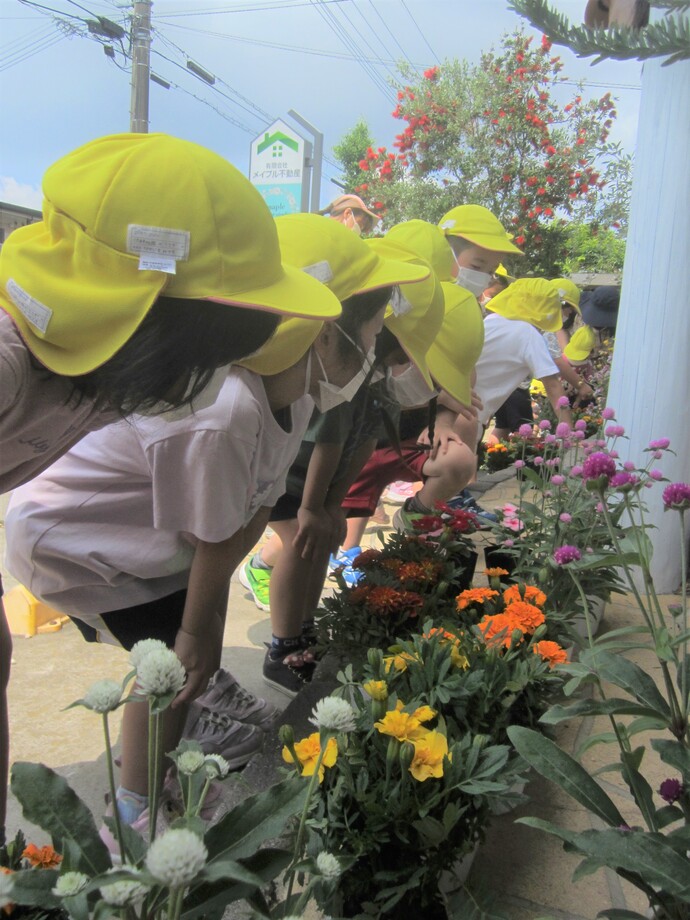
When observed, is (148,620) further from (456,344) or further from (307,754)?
(456,344)

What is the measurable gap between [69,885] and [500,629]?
4.41 feet

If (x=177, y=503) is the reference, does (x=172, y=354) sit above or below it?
above

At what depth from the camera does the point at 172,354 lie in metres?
1.20

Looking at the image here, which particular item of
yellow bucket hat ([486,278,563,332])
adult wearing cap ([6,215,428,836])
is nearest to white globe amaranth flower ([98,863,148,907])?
adult wearing cap ([6,215,428,836])

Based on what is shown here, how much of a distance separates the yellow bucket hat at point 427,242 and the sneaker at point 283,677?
144 cm

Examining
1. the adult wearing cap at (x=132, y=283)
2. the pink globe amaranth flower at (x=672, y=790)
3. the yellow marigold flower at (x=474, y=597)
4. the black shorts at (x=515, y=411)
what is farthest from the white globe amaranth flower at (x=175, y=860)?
the black shorts at (x=515, y=411)

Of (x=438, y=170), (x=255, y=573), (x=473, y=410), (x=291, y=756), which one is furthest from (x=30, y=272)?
(x=438, y=170)

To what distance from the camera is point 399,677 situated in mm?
1602

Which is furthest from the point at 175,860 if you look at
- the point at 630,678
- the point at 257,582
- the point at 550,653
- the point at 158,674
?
the point at 257,582

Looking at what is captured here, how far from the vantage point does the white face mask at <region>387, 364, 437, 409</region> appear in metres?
2.41

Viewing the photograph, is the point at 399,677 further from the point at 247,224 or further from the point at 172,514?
the point at 247,224

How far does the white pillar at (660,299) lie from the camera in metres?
3.08

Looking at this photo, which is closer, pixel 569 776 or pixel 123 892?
pixel 123 892

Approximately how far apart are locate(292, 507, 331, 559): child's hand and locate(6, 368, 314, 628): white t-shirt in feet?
1.75
